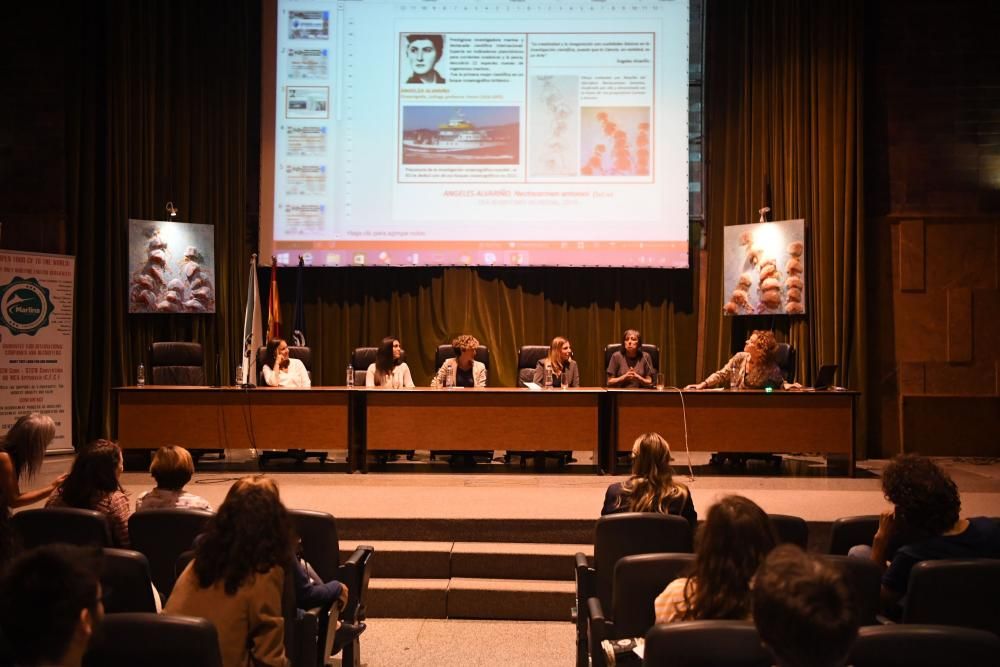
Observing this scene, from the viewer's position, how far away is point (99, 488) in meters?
3.26

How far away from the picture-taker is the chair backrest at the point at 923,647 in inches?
64.6

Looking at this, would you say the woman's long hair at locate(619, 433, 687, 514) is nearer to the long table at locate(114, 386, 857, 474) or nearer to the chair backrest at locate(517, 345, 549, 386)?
the long table at locate(114, 386, 857, 474)

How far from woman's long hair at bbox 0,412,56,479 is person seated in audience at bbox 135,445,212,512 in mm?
817

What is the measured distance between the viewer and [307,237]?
8.88 m

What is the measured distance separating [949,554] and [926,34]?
7.60m

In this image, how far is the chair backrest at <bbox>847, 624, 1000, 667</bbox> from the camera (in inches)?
64.6

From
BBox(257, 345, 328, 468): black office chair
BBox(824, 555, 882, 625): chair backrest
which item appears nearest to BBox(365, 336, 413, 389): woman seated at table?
BBox(257, 345, 328, 468): black office chair

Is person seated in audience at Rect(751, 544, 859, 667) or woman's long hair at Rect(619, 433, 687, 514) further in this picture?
woman's long hair at Rect(619, 433, 687, 514)

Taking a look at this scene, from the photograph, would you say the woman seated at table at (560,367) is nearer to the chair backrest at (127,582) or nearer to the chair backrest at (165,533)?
the chair backrest at (165,533)

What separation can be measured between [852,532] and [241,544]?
2105 mm

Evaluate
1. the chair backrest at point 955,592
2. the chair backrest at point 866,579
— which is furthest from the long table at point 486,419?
the chair backrest at point 955,592

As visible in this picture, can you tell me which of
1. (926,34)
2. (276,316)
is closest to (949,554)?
(276,316)

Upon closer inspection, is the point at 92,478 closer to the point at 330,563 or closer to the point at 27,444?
the point at 27,444

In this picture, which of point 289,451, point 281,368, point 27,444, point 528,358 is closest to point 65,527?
point 27,444
